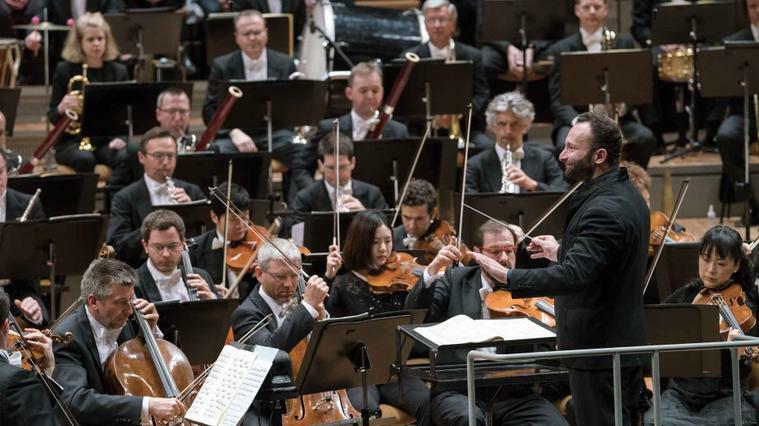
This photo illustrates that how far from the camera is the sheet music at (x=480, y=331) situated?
3822mm

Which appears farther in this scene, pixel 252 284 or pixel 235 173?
pixel 235 173

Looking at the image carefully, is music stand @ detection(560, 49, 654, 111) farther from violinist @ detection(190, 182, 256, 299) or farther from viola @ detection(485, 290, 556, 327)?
viola @ detection(485, 290, 556, 327)

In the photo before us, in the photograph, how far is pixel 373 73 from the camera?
7.46 metres

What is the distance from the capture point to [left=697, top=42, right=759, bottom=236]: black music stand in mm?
7379

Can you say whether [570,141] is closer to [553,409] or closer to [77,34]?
[553,409]

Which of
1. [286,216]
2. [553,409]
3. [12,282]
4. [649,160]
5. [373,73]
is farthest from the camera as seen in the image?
[649,160]

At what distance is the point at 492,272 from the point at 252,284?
2677 millimetres

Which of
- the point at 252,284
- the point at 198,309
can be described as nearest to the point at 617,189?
the point at 198,309

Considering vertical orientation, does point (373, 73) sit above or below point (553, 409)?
above

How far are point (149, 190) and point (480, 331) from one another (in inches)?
129

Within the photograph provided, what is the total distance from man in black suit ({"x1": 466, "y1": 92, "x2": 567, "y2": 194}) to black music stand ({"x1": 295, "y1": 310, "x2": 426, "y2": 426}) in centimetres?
233

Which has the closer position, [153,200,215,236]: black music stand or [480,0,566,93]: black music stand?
[153,200,215,236]: black music stand

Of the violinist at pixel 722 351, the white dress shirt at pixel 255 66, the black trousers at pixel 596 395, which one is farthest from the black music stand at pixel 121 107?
the black trousers at pixel 596 395

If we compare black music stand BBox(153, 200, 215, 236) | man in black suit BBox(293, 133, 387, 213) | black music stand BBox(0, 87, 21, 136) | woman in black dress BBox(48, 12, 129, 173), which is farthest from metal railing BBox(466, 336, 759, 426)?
woman in black dress BBox(48, 12, 129, 173)
